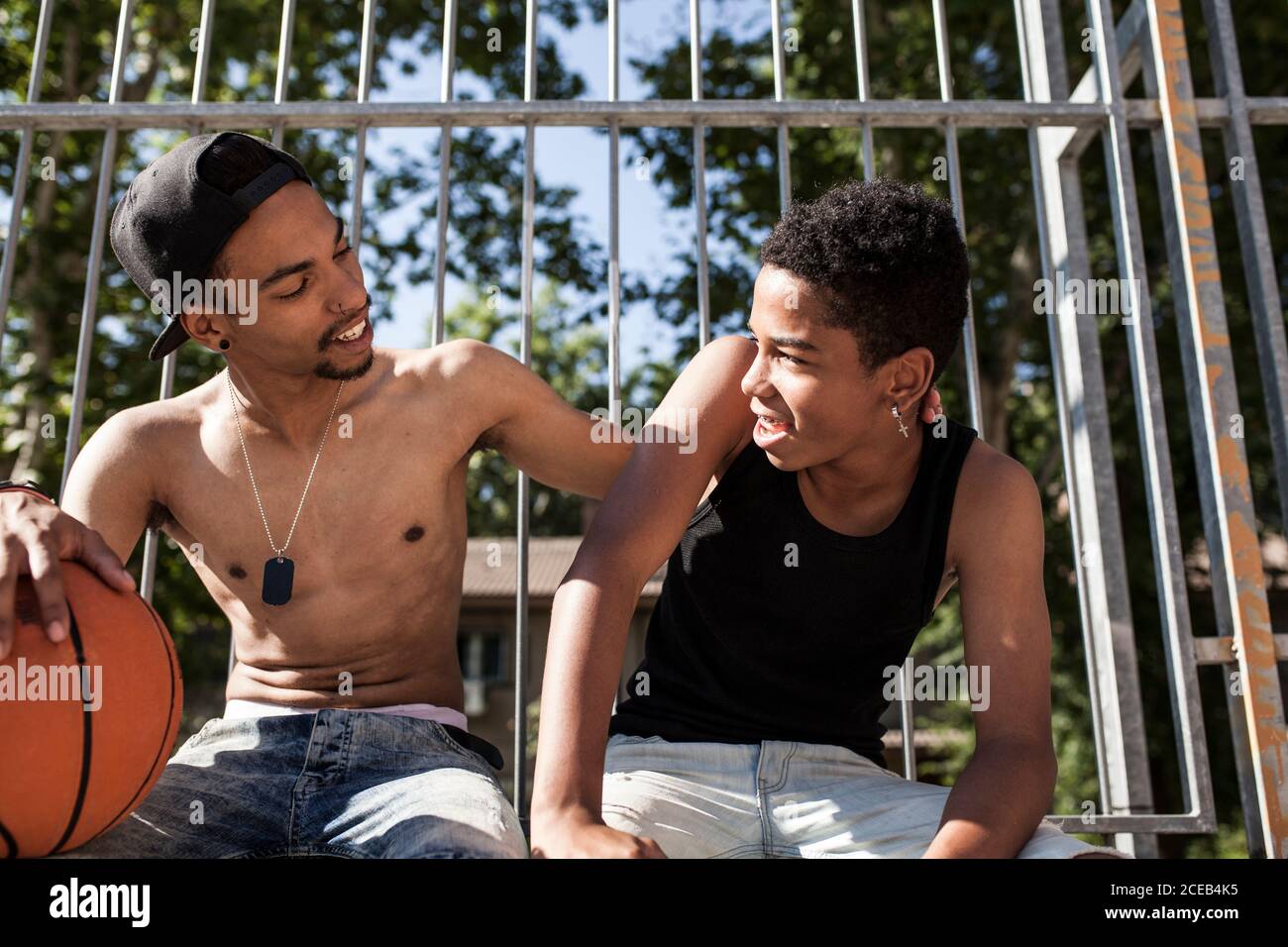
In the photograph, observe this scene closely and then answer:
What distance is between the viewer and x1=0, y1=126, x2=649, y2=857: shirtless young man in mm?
2227

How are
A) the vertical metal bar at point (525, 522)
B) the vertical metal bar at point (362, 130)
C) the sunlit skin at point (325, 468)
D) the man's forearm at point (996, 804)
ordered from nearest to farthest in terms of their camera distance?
1. the man's forearm at point (996, 804)
2. the sunlit skin at point (325, 468)
3. the vertical metal bar at point (525, 522)
4. the vertical metal bar at point (362, 130)

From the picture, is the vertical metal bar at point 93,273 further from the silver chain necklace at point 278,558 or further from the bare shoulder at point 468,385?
the bare shoulder at point 468,385

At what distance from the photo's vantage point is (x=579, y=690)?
1.81 m

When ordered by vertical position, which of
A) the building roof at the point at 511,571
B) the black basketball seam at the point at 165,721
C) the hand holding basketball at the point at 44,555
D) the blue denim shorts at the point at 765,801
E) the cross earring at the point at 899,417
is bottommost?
the blue denim shorts at the point at 765,801

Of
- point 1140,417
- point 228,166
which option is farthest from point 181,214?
point 1140,417

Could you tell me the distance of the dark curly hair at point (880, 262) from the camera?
2.11 metres

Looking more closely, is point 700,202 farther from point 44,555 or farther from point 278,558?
point 44,555

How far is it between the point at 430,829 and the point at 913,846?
823 mm

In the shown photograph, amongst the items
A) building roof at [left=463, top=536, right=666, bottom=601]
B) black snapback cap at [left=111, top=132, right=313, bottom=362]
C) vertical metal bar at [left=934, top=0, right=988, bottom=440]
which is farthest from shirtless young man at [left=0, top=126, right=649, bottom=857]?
building roof at [left=463, top=536, right=666, bottom=601]

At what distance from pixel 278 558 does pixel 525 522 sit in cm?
59

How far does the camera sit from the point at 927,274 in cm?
218

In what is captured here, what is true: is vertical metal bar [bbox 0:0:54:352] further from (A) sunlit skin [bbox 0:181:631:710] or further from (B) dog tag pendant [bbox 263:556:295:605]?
(B) dog tag pendant [bbox 263:556:295:605]

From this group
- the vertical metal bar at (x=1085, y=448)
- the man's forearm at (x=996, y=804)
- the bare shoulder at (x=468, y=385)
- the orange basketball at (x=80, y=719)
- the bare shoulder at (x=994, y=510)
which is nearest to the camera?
the orange basketball at (x=80, y=719)

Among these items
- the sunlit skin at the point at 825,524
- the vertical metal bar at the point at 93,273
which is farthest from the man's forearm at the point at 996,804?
the vertical metal bar at the point at 93,273
